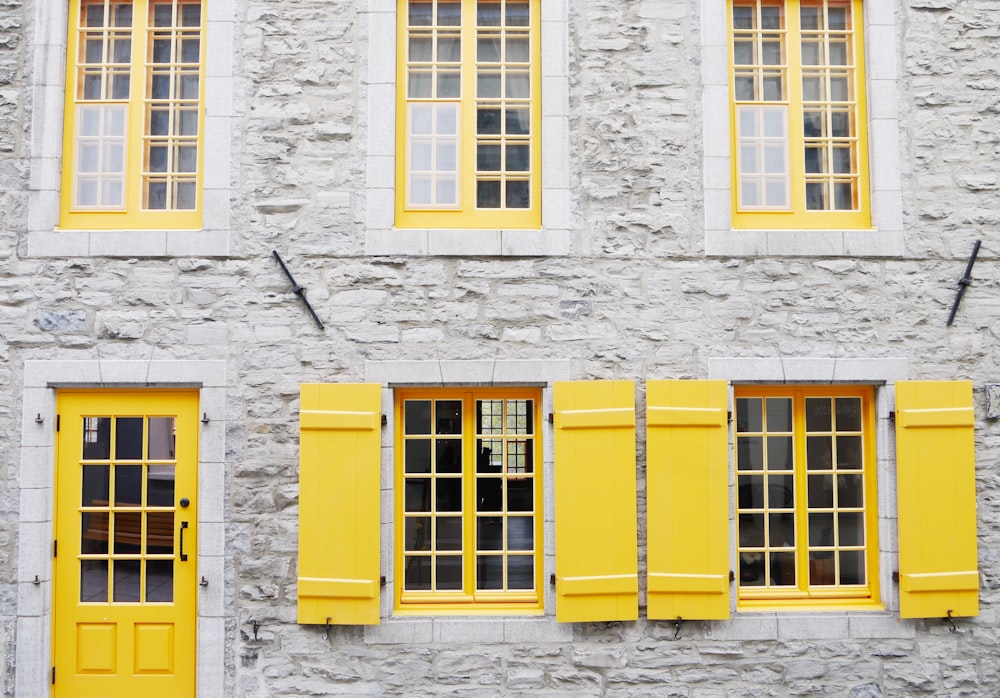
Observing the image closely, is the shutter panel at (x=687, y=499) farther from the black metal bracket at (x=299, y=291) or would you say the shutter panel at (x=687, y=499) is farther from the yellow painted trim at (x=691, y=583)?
the black metal bracket at (x=299, y=291)

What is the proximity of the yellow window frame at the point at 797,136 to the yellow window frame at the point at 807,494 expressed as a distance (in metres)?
1.06

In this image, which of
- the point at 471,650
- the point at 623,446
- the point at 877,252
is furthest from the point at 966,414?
the point at 471,650

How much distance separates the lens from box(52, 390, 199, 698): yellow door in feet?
16.6

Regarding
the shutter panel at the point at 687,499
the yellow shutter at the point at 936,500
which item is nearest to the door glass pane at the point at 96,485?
the shutter panel at the point at 687,499

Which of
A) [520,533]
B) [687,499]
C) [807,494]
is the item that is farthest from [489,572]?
[807,494]

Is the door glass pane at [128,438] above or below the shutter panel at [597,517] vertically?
above

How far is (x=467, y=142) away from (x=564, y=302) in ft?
4.03

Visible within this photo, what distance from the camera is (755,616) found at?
5023 millimetres

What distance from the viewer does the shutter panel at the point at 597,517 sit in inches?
193

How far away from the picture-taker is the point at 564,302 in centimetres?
511

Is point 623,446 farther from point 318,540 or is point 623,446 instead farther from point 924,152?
point 924,152

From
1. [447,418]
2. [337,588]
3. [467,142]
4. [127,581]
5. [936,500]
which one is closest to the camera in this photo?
[337,588]

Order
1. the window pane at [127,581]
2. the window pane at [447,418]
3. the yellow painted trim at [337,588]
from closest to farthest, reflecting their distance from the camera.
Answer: the yellow painted trim at [337,588], the window pane at [127,581], the window pane at [447,418]

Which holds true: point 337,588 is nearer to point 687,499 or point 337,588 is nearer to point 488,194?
point 687,499
